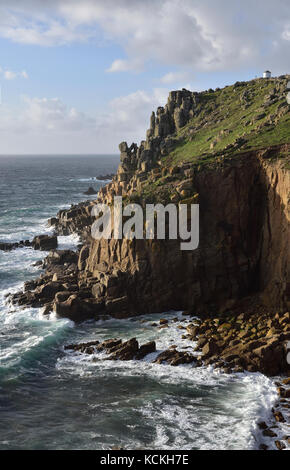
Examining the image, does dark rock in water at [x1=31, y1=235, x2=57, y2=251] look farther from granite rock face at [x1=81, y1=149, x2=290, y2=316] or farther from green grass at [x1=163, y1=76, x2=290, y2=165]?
granite rock face at [x1=81, y1=149, x2=290, y2=316]

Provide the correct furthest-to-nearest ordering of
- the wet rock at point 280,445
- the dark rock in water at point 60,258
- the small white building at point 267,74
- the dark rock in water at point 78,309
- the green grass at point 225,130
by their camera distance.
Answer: the small white building at point 267,74 < the dark rock in water at point 60,258 < the green grass at point 225,130 < the dark rock in water at point 78,309 < the wet rock at point 280,445

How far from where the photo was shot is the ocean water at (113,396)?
23.8 metres

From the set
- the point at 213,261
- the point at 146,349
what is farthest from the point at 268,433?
the point at 213,261

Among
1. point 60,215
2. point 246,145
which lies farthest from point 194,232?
point 60,215

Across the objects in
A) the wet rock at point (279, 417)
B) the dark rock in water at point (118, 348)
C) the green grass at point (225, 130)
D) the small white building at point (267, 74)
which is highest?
the small white building at point (267, 74)

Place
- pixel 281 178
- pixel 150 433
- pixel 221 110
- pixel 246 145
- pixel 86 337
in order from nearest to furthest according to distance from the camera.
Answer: pixel 150 433
pixel 86 337
pixel 281 178
pixel 246 145
pixel 221 110

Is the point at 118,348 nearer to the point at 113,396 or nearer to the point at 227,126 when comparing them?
the point at 113,396

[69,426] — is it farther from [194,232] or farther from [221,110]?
[221,110]

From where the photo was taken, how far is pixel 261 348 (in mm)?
30859

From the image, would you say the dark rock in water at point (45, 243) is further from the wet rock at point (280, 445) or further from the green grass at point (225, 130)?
the wet rock at point (280, 445)

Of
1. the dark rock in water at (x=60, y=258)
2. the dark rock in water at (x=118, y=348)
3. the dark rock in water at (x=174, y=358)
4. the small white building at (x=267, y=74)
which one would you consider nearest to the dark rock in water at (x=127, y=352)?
the dark rock in water at (x=118, y=348)

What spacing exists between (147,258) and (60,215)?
46452 millimetres

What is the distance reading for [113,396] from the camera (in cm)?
2819

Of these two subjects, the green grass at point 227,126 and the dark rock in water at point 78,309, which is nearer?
the dark rock in water at point 78,309
